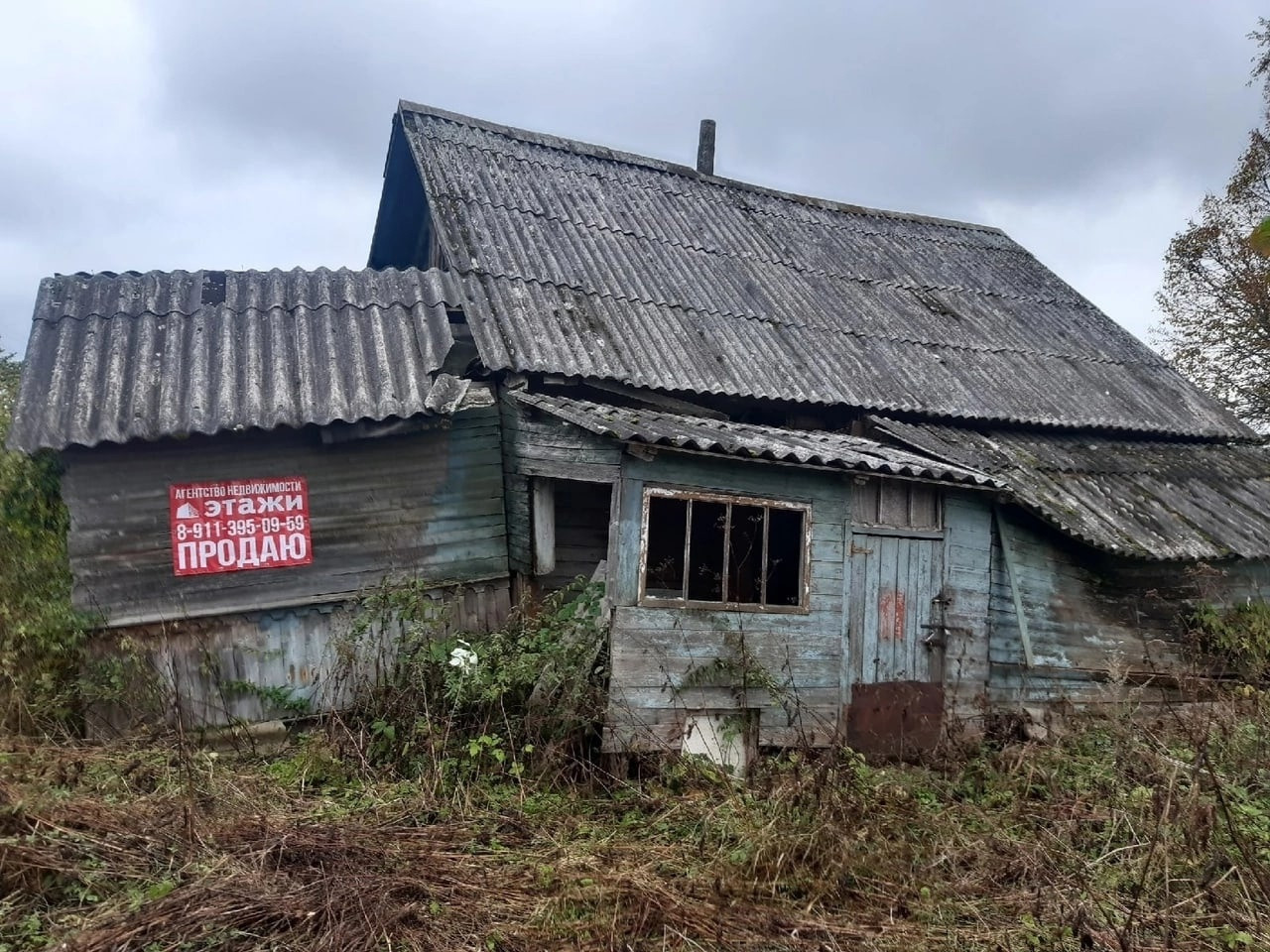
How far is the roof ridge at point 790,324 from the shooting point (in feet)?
28.1

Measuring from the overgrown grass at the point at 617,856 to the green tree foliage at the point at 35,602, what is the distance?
18.3 inches

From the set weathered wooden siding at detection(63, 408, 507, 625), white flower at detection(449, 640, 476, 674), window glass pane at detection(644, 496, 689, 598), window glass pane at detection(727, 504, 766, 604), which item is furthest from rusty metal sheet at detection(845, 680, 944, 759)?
weathered wooden siding at detection(63, 408, 507, 625)

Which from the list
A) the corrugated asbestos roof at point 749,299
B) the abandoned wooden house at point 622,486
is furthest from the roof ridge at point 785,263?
the abandoned wooden house at point 622,486

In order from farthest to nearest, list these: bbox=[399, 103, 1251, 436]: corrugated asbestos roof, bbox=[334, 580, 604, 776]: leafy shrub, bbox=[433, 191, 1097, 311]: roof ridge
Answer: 1. bbox=[433, 191, 1097, 311]: roof ridge
2. bbox=[399, 103, 1251, 436]: corrugated asbestos roof
3. bbox=[334, 580, 604, 776]: leafy shrub

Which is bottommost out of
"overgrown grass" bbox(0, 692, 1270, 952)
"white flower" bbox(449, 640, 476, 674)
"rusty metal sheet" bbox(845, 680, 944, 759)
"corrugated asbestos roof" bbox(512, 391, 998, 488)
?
"overgrown grass" bbox(0, 692, 1270, 952)

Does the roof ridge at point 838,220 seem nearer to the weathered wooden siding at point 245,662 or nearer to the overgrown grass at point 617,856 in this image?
the weathered wooden siding at point 245,662

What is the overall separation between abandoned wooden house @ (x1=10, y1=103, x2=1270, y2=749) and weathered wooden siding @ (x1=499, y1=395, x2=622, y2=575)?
2cm

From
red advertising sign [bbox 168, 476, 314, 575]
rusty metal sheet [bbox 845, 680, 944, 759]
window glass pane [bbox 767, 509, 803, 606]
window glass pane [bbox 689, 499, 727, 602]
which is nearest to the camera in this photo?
red advertising sign [bbox 168, 476, 314, 575]

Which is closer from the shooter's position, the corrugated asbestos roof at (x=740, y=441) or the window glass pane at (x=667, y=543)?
the corrugated asbestos roof at (x=740, y=441)

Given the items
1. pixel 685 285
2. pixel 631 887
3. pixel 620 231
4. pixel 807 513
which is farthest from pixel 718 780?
pixel 620 231

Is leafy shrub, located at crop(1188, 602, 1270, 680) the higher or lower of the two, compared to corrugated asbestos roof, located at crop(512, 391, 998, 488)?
lower

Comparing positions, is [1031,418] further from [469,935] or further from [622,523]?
[469,935]

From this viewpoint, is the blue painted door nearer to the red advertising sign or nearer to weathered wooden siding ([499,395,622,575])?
weathered wooden siding ([499,395,622,575])

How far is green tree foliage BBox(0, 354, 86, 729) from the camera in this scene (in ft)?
A: 19.2
